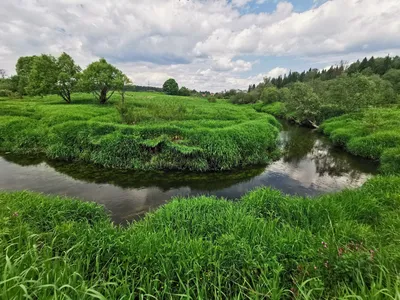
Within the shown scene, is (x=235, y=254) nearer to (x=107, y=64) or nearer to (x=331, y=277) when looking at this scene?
(x=331, y=277)

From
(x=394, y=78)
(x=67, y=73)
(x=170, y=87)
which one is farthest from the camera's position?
(x=170, y=87)

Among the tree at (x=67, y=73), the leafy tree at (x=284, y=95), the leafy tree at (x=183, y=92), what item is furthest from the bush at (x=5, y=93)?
the leafy tree at (x=284, y=95)

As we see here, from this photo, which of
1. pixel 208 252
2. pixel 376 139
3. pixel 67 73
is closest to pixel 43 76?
pixel 67 73

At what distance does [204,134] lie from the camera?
12.5m

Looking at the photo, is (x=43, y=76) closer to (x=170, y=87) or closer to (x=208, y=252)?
(x=208, y=252)

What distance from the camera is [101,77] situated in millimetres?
21328

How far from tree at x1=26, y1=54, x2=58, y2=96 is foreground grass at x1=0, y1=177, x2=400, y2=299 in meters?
23.5

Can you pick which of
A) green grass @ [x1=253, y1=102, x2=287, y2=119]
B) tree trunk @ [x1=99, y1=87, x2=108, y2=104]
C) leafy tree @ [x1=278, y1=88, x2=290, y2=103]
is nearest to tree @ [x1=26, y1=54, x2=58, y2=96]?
tree trunk @ [x1=99, y1=87, x2=108, y2=104]

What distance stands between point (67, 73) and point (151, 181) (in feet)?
73.6

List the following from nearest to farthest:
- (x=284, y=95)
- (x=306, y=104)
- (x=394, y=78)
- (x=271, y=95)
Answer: (x=306, y=104) < (x=394, y=78) < (x=284, y=95) < (x=271, y=95)

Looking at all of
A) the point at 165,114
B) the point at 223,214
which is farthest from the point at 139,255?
the point at 165,114

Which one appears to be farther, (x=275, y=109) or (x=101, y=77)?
(x=275, y=109)

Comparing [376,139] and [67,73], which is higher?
[67,73]

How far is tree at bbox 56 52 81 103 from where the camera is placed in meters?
24.1
